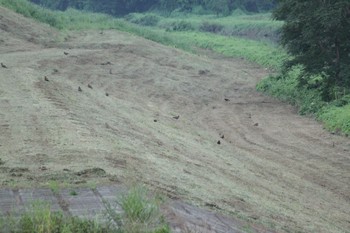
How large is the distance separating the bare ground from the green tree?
1.89 metres

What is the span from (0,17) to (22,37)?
181 centimetres

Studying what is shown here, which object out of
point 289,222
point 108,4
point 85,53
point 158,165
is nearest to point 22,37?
point 85,53

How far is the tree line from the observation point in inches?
2844

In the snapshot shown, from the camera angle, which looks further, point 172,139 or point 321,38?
point 321,38

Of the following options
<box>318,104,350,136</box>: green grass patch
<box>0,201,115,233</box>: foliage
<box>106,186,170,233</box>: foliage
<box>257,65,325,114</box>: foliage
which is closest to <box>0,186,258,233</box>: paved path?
<box>106,186,170,233</box>: foliage

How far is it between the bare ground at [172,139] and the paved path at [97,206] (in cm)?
44

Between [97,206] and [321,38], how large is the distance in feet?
47.9

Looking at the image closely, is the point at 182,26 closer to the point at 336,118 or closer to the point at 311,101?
the point at 311,101

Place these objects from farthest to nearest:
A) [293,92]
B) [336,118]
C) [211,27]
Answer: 1. [211,27]
2. [293,92]
3. [336,118]

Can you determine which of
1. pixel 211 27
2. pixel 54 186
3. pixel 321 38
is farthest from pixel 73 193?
pixel 211 27

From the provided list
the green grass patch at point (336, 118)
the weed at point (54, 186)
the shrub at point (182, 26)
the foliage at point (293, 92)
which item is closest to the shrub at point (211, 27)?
→ the shrub at point (182, 26)

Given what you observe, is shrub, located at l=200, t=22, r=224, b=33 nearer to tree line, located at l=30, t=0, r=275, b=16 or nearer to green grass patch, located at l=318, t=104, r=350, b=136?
tree line, located at l=30, t=0, r=275, b=16

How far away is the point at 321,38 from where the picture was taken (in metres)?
19.9

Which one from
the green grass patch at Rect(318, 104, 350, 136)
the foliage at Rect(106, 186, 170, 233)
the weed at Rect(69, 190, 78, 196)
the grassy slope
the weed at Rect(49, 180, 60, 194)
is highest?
the foliage at Rect(106, 186, 170, 233)
